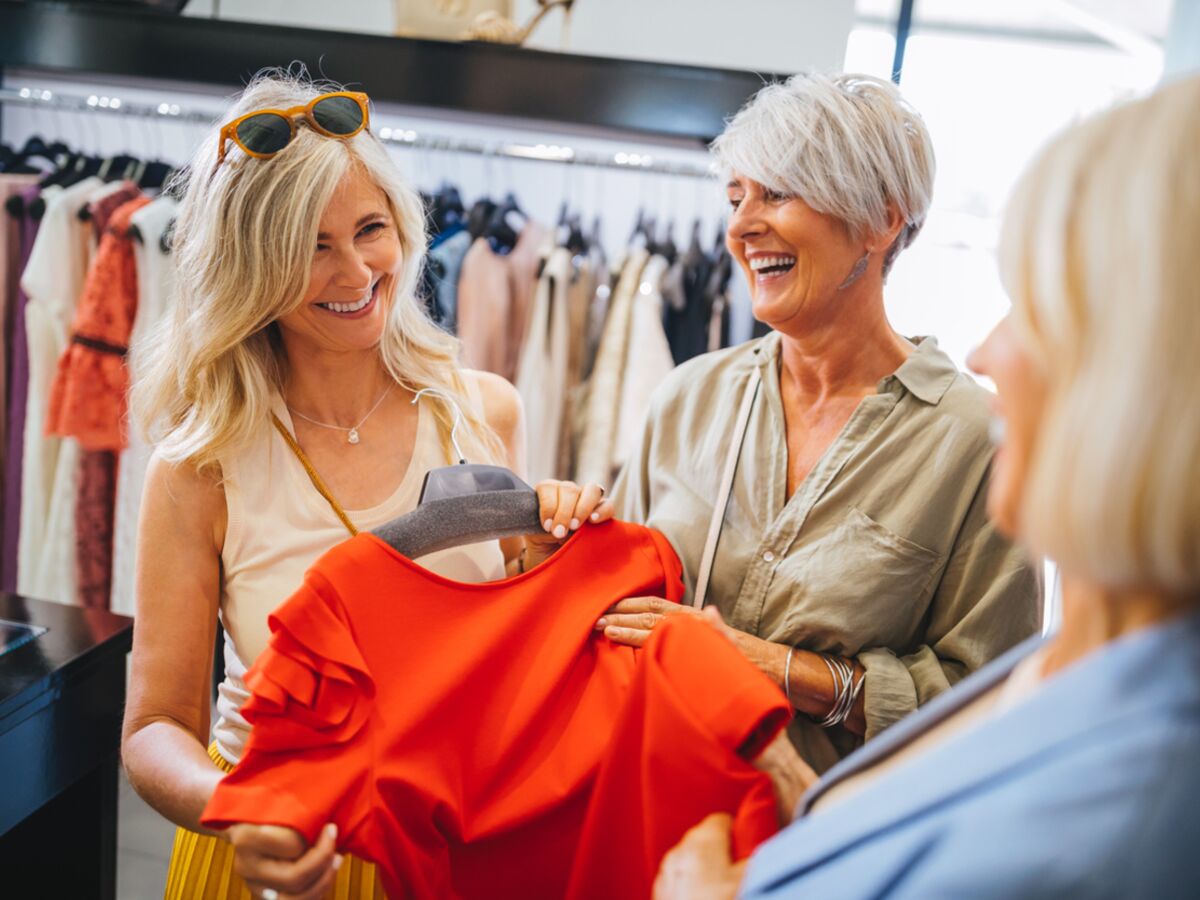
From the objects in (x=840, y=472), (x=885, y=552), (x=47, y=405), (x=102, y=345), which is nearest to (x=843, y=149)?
(x=840, y=472)

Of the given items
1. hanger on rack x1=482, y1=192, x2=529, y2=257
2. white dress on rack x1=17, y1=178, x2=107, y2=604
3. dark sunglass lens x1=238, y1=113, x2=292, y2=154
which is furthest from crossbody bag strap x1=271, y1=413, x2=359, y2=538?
white dress on rack x1=17, y1=178, x2=107, y2=604

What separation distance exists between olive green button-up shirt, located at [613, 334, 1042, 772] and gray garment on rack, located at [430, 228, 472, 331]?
4.30 ft

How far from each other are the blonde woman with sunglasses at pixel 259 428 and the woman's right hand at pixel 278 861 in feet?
0.92

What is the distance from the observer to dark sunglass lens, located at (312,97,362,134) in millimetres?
1343

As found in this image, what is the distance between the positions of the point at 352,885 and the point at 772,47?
2.63m

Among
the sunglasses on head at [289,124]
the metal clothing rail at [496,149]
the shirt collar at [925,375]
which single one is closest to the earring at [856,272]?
the shirt collar at [925,375]

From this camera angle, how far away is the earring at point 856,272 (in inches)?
56.2

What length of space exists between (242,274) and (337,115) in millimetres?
265

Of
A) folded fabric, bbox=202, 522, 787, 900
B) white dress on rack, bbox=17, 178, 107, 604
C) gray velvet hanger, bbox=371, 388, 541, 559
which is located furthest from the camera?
white dress on rack, bbox=17, 178, 107, 604

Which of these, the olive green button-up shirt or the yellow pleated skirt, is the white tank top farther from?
the olive green button-up shirt

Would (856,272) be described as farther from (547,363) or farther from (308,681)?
(547,363)

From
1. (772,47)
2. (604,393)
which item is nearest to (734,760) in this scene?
(604,393)

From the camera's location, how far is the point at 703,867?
0.90 metres

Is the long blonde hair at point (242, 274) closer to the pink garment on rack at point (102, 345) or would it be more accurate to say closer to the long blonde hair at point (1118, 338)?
the long blonde hair at point (1118, 338)
